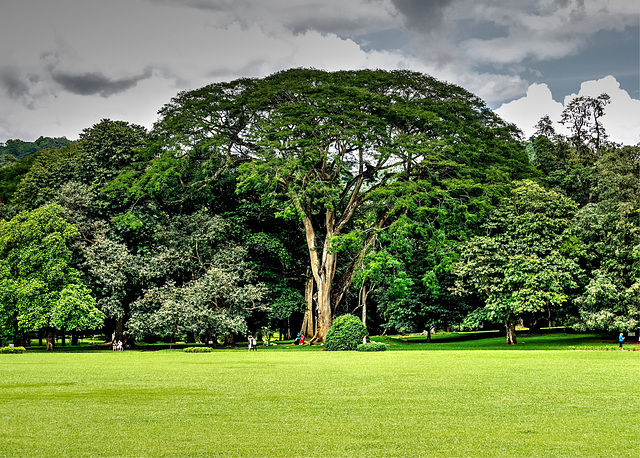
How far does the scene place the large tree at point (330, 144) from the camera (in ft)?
119

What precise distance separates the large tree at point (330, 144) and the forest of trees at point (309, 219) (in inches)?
5.3

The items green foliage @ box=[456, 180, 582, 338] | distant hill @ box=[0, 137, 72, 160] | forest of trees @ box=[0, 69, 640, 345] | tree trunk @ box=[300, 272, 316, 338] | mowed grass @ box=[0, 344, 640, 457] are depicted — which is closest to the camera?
mowed grass @ box=[0, 344, 640, 457]

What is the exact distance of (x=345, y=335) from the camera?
1288 inches

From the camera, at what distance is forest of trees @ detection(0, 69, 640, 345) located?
34.1 meters

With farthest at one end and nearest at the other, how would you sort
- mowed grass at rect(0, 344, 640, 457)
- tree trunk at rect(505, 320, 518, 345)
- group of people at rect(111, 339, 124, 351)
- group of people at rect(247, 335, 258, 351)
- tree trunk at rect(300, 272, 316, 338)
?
tree trunk at rect(300, 272, 316, 338) → group of people at rect(111, 339, 124, 351) → tree trunk at rect(505, 320, 518, 345) → group of people at rect(247, 335, 258, 351) → mowed grass at rect(0, 344, 640, 457)

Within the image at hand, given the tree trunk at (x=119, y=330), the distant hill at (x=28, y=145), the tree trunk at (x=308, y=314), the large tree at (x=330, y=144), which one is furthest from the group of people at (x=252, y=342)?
the distant hill at (x=28, y=145)

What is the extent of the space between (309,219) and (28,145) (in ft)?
245

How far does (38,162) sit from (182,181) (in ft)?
42.0

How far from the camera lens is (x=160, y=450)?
8.59 metres

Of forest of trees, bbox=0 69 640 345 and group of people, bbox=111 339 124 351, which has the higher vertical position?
forest of trees, bbox=0 69 640 345

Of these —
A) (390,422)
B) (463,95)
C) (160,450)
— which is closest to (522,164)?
(463,95)

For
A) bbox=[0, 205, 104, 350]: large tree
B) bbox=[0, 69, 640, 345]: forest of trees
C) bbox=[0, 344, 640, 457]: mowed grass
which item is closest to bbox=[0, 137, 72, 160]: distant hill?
bbox=[0, 69, 640, 345]: forest of trees

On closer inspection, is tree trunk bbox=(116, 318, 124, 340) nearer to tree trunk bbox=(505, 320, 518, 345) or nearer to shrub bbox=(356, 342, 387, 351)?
shrub bbox=(356, 342, 387, 351)

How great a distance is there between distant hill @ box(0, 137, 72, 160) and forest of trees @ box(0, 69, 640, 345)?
53920mm
